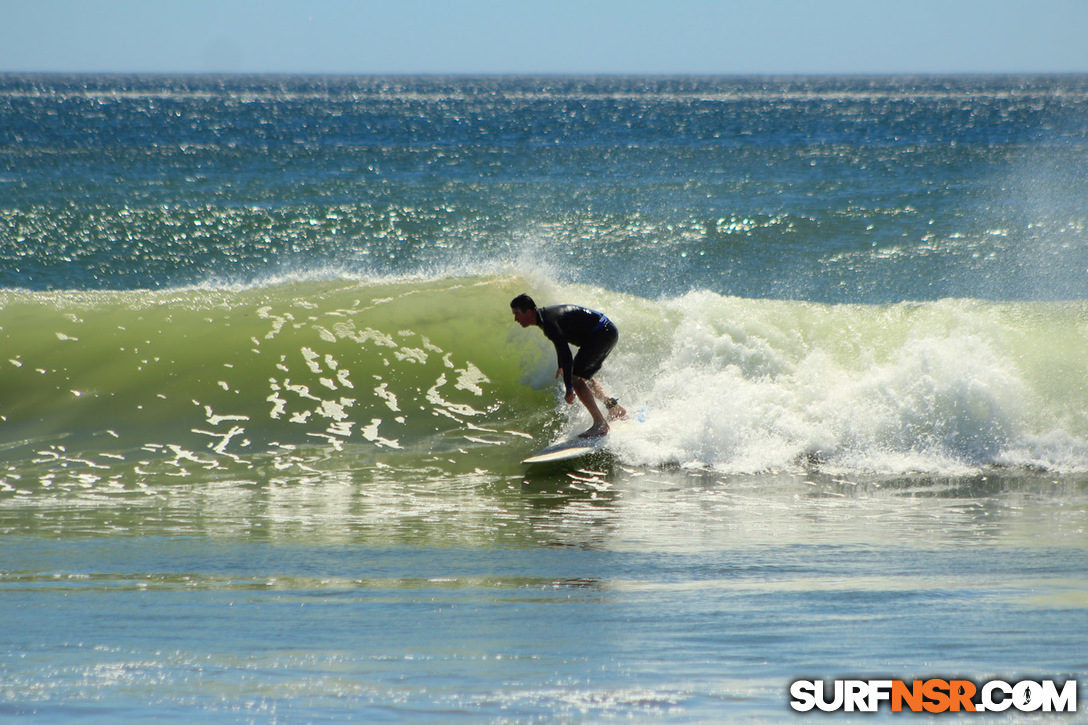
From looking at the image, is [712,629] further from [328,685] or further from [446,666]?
[328,685]

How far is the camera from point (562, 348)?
727 cm

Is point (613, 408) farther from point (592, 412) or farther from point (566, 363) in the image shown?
point (566, 363)

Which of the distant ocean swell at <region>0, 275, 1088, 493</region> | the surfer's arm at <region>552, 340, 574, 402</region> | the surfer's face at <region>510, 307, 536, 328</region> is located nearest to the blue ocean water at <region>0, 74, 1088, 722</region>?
the distant ocean swell at <region>0, 275, 1088, 493</region>

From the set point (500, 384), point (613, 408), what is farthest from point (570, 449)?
point (500, 384)

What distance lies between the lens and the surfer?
288 inches

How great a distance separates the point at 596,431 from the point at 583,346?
705 mm

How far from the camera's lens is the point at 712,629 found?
375 centimetres

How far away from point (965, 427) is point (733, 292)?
7.19m

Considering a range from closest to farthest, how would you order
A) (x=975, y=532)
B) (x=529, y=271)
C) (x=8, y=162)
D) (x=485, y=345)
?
(x=975, y=532), (x=485, y=345), (x=529, y=271), (x=8, y=162)

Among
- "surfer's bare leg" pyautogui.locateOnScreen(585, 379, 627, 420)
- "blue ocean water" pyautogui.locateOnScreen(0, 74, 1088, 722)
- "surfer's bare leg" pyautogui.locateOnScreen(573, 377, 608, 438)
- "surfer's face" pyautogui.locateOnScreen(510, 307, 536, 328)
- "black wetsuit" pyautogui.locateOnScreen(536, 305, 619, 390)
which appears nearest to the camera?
"blue ocean water" pyautogui.locateOnScreen(0, 74, 1088, 722)

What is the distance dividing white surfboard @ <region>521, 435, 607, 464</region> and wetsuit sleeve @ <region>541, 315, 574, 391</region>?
0.43m

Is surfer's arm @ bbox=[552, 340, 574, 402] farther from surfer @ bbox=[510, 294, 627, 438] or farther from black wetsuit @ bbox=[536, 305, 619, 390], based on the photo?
black wetsuit @ bbox=[536, 305, 619, 390]

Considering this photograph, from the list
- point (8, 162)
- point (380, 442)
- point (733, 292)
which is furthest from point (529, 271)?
point (8, 162)

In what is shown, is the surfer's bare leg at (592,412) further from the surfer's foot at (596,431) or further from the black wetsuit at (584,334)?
the black wetsuit at (584,334)
